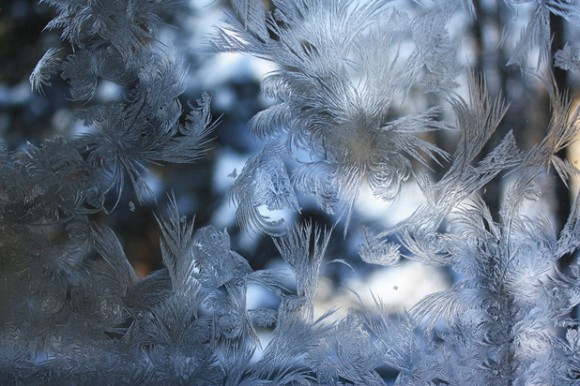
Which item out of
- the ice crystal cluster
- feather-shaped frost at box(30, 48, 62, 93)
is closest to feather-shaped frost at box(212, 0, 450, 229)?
the ice crystal cluster

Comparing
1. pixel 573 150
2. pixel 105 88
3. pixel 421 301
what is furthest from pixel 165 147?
pixel 573 150

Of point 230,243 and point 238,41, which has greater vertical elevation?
point 238,41

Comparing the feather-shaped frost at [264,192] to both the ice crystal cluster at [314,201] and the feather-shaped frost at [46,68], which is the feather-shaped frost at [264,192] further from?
the feather-shaped frost at [46,68]

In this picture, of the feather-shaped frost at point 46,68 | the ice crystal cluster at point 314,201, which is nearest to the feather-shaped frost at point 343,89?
the ice crystal cluster at point 314,201

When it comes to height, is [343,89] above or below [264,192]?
above

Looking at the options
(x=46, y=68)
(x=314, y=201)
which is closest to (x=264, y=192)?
(x=314, y=201)

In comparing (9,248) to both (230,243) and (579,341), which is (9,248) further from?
(579,341)

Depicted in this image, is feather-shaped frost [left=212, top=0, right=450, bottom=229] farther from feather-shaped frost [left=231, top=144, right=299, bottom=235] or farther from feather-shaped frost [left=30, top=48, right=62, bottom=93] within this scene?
feather-shaped frost [left=30, top=48, right=62, bottom=93]

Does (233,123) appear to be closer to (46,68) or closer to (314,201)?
(314,201)
